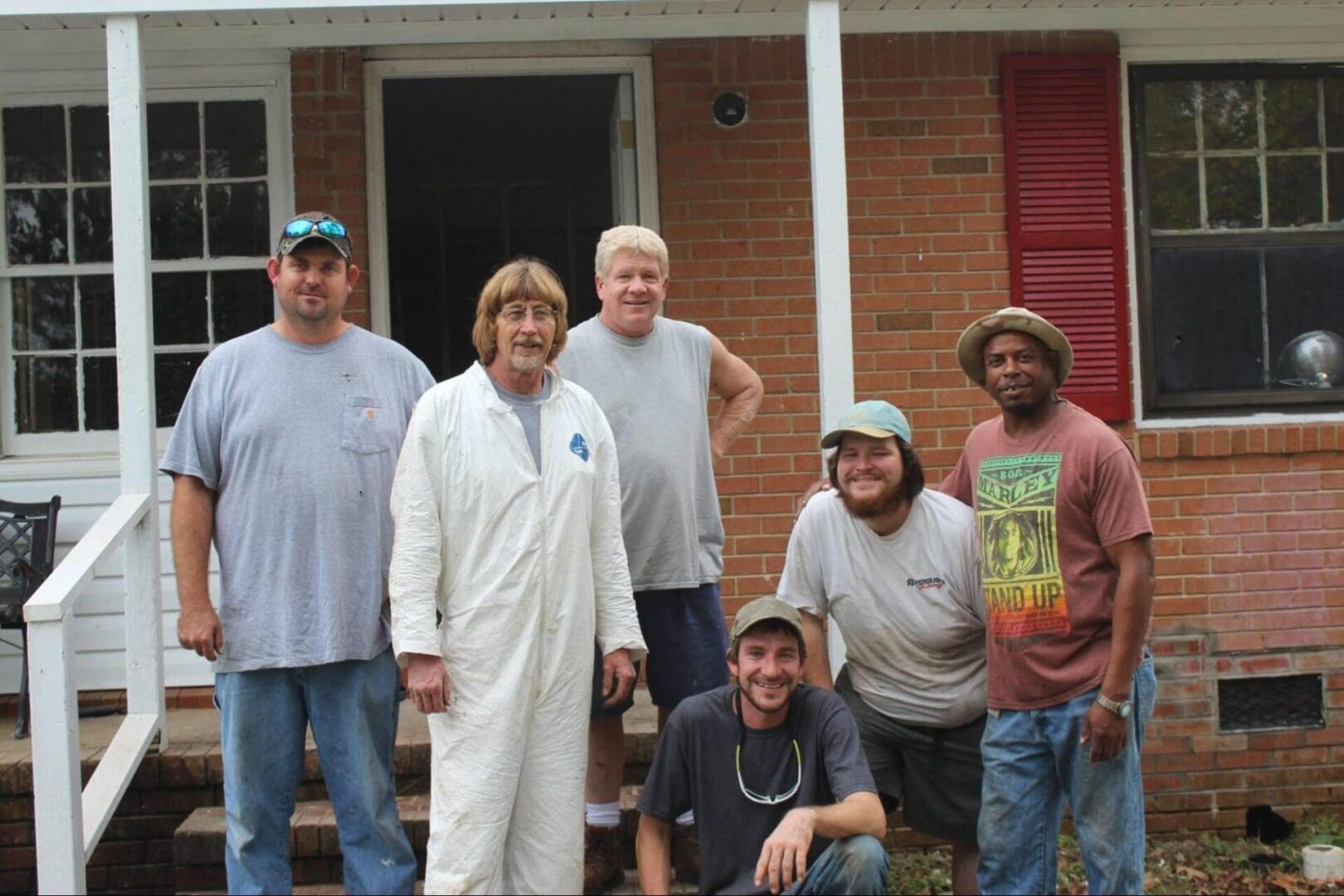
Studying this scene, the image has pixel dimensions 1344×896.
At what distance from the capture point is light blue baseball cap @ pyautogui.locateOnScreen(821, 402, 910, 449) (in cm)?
365

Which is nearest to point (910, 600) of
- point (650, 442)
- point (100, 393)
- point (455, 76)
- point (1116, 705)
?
point (1116, 705)

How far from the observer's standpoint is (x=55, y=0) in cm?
442

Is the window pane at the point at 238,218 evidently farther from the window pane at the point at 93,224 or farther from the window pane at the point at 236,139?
the window pane at the point at 93,224

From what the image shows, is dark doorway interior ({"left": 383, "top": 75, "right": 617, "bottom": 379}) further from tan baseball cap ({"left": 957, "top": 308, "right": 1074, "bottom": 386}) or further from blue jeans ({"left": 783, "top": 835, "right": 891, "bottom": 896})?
blue jeans ({"left": 783, "top": 835, "right": 891, "bottom": 896})

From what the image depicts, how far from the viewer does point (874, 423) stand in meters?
3.67

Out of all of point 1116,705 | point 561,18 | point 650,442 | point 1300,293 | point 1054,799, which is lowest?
point 1054,799

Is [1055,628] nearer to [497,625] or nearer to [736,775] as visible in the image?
[736,775]

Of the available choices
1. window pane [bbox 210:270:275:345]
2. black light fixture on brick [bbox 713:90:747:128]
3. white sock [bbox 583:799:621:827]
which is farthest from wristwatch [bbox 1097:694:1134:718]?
window pane [bbox 210:270:275:345]

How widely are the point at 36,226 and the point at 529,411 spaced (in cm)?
327

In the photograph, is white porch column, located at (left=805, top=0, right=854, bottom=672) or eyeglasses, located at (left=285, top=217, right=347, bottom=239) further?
white porch column, located at (left=805, top=0, right=854, bottom=672)

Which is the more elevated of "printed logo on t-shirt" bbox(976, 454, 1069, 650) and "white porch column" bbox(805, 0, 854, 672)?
"white porch column" bbox(805, 0, 854, 672)

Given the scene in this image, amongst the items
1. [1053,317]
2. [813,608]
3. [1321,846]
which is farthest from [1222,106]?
[813,608]

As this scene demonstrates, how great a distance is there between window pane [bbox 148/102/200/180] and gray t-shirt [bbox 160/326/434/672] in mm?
2441

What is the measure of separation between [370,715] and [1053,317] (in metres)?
3.38
